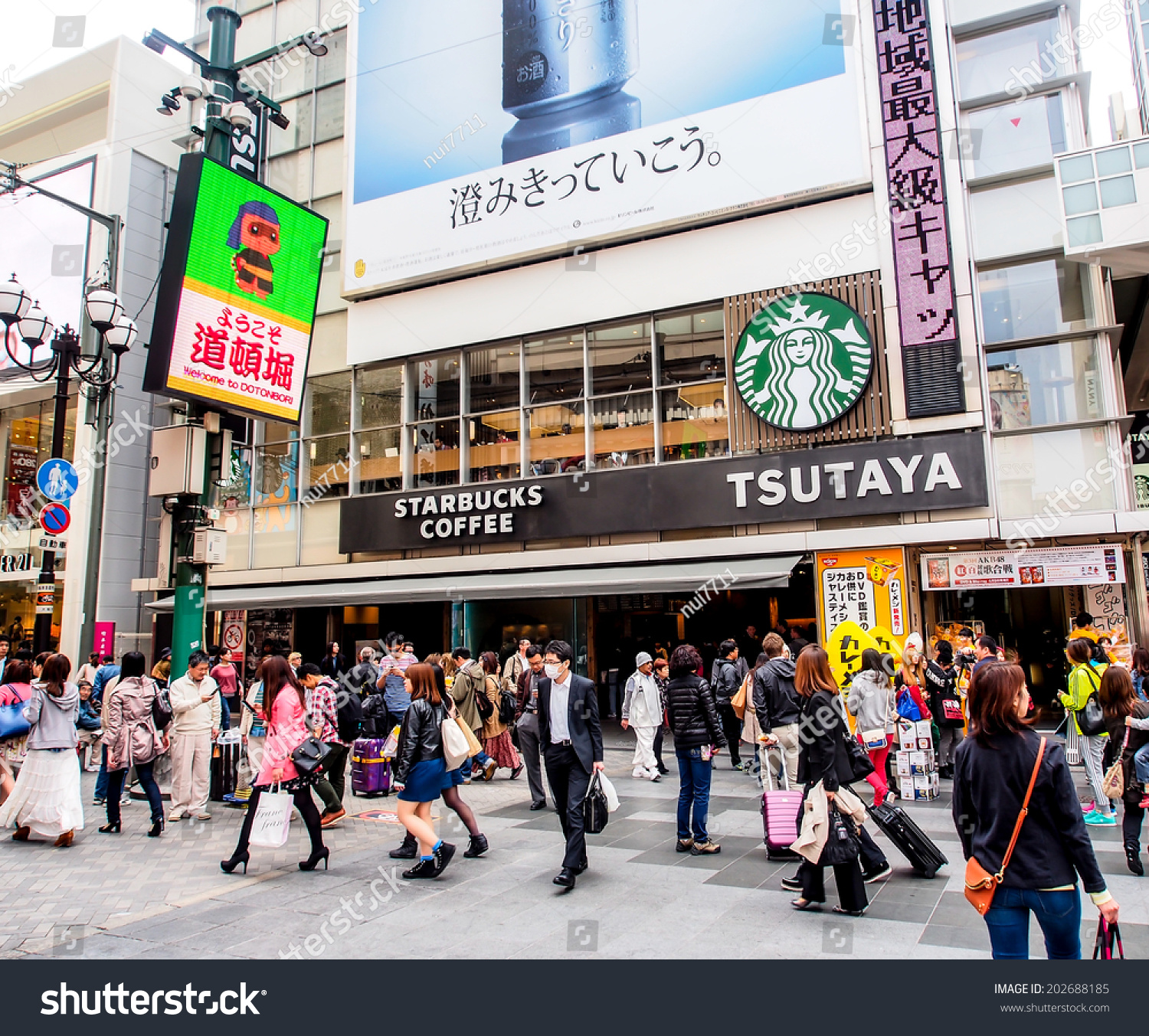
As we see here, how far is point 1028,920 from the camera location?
3.54m

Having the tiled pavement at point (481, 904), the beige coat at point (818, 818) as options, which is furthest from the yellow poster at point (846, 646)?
the beige coat at point (818, 818)

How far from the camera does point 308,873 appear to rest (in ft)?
23.3

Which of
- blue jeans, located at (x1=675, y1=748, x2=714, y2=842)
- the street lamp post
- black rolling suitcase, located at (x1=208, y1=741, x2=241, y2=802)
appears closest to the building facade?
the street lamp post

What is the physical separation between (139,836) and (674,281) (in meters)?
12.7

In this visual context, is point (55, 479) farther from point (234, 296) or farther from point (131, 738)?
point (131, 738)

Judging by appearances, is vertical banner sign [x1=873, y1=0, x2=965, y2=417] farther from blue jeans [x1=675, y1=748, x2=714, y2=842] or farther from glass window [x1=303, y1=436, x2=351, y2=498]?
glass window [x1=303, y1=436, x2=351, y2=498]

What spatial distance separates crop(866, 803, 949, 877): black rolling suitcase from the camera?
635 centimetres

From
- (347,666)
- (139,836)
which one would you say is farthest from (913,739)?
(347,666)

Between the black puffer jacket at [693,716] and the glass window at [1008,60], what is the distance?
1297cm

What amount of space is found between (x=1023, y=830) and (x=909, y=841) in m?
3.14

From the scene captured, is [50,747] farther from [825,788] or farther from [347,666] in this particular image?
[347,666]

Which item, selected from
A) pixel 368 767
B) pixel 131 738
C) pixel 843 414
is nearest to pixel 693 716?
pixel 368 767

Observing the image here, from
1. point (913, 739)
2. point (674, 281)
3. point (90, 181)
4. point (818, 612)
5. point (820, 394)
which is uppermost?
point (90, 181)

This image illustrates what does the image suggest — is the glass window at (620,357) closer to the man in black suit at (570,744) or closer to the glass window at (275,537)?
the glass window at (275,537)
